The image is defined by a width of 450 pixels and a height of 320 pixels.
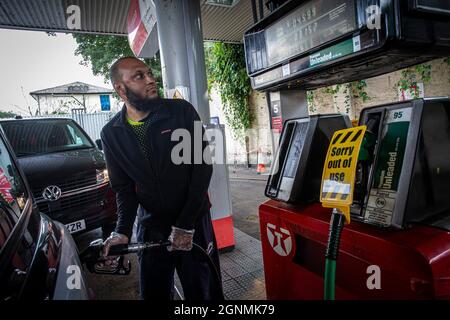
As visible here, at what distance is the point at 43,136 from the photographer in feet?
15.2

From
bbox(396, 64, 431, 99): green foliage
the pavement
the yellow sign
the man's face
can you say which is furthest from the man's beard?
bbox(396, 64, 431, 99): green foliage

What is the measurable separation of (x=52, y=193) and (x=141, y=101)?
2515mm

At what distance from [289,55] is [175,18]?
193cm

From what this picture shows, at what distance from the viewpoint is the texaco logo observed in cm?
175

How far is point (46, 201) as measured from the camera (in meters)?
3.70

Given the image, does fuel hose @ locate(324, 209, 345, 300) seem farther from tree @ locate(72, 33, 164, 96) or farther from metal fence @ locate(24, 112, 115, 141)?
metal fence @ locate(24, 112, 115, 141)

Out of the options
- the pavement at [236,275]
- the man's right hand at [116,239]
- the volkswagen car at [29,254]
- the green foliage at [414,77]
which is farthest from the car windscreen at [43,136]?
the green foliage at [414,77]

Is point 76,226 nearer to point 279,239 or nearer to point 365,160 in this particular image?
point 279,239

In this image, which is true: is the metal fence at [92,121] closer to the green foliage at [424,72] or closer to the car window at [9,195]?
the green foliage at [424,72]

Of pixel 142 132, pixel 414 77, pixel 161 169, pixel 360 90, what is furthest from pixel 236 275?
pixel 360 90

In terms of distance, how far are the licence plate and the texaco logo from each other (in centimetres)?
295

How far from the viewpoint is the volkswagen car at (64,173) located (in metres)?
3.77
